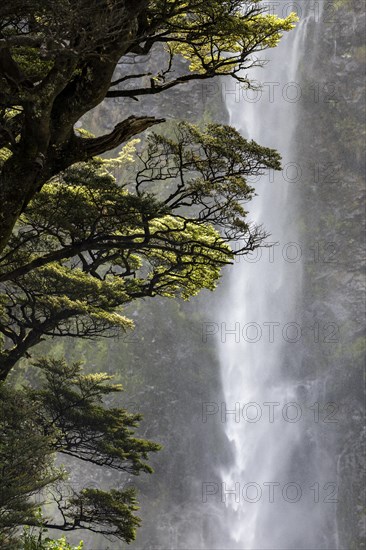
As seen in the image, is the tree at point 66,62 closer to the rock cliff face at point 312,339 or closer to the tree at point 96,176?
the tree at point 96,176

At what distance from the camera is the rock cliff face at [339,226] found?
34094mm

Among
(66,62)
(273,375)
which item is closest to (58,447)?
(66,62)

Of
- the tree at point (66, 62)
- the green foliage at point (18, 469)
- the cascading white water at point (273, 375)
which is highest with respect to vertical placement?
the cascading white water at point (273, 375)

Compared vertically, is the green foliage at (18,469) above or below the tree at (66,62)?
below

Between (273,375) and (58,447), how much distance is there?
25450 millimetres

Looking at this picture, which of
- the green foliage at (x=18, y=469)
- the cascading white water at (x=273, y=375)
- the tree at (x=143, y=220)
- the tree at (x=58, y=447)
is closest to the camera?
the green foliage at (x=18, y=469)

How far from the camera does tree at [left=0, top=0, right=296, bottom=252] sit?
5.30m

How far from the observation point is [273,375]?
3700cm

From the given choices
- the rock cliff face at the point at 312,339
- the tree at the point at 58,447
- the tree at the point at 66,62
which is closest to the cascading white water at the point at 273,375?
Answer: the rock cliff face at the point at 312,339

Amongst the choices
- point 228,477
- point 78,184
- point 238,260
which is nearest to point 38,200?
point 78,184

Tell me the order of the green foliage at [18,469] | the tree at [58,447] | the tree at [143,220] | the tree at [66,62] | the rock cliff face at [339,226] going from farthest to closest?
the rock cliff face at [339,226], the tree at [143,220], the tree at [58,447], the green foliage at [18,469], the tree at [66,62]

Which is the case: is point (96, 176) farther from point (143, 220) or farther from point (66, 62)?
point (66, 62)

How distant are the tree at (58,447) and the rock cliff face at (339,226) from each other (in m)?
22.2

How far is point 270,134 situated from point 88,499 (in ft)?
106
